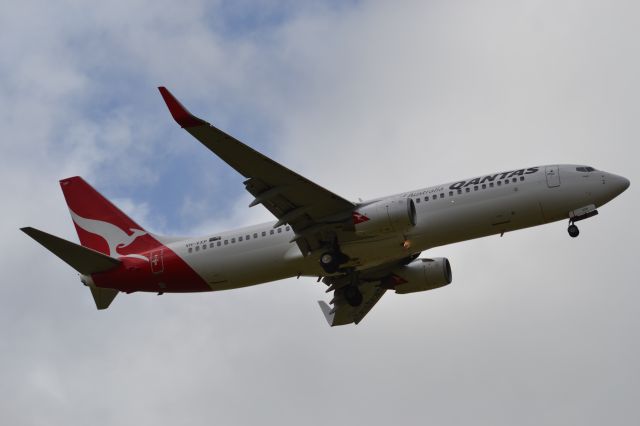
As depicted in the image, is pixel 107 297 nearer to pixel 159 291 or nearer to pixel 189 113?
pixel 159 291

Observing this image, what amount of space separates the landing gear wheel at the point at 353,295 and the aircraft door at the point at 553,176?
38.7 ft

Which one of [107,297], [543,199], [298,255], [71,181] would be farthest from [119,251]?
[543,199]

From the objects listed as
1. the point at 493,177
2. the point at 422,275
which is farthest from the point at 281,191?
the point at 422,275

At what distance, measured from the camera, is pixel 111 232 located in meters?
51.8

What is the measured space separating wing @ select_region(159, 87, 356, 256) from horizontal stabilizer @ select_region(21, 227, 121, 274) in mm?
8548

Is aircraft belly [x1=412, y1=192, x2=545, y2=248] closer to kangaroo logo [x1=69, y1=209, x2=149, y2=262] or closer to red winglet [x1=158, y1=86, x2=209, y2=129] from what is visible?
red winglet [x1=158, y1=86, x2=209, y2=129]

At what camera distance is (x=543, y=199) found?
44.4 m

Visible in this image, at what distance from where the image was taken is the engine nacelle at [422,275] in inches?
2030

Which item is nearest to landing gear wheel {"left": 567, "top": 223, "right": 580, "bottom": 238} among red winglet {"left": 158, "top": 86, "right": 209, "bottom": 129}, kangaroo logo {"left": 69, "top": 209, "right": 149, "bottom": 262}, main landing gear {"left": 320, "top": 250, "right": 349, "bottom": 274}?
main landing gear {"left": 320, "top": 250, "right": 349, "bottom": 274}

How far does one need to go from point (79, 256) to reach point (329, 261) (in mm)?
11533

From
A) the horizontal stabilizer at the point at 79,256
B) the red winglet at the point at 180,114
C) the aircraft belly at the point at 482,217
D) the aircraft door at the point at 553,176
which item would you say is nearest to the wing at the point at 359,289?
the aircraft belly at the point at 482,217

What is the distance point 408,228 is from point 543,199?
587cm

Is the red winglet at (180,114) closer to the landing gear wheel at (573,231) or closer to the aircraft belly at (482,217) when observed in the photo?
the aircraft belly at (482,217)

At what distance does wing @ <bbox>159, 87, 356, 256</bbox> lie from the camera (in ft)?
134
